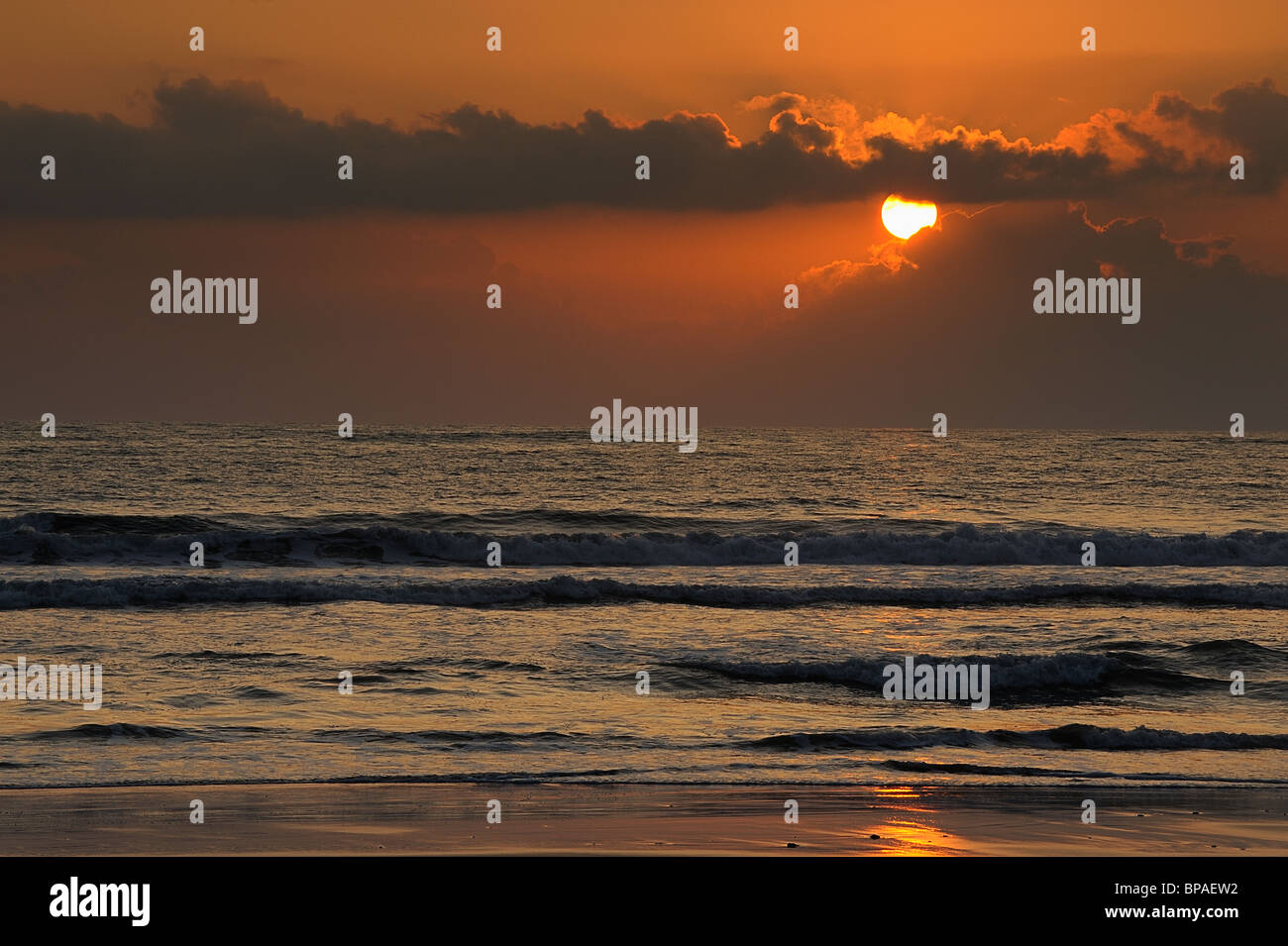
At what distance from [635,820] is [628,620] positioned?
45.7ft

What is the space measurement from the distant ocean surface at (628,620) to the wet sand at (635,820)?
0.57 metres

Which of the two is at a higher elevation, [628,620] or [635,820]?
[628,620]

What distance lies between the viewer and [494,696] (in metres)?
16.5

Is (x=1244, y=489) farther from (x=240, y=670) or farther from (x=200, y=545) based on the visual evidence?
(x=240, y=670)

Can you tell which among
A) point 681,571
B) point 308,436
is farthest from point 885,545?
point 308,436

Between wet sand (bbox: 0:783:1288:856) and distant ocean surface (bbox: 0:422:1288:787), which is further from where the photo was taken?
distant ocean surface (bbox: 0:422:1288:787)

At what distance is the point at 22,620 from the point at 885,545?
79.4ft

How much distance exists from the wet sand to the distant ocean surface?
1.88ft

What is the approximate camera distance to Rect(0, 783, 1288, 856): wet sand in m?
9.62

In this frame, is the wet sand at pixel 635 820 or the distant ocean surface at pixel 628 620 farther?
the distant ocean surface at pixel 628 620

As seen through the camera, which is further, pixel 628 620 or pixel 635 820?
pixel 628 620

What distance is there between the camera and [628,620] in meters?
24.5

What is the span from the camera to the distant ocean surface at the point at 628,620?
13438 millimetres
